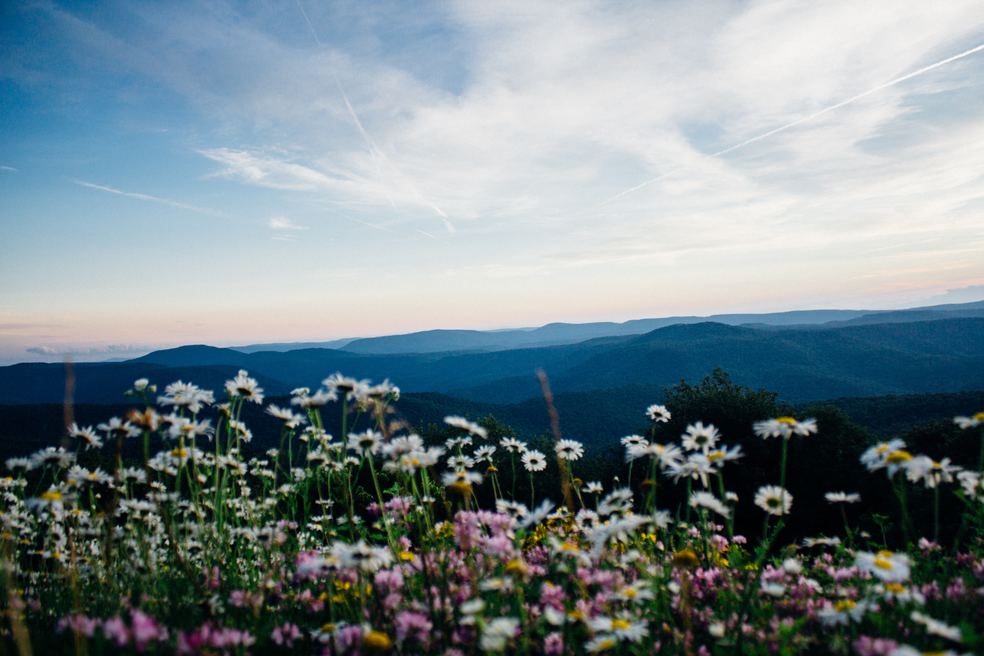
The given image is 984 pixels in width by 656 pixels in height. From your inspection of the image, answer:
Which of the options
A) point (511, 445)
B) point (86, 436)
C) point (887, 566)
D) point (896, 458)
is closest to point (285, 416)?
point (86, 436)

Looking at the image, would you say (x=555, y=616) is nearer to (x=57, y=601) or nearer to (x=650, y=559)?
(x=650, y=559)

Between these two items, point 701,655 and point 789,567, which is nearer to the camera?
point 701,655

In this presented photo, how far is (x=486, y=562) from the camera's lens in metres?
3.14

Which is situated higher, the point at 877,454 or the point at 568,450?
the point at 877,454

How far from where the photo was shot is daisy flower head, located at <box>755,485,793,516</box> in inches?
144

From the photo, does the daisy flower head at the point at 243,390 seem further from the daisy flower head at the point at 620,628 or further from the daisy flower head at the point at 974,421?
the daisy flower head at the point at 974,421


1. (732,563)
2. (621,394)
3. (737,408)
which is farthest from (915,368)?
(732,563)

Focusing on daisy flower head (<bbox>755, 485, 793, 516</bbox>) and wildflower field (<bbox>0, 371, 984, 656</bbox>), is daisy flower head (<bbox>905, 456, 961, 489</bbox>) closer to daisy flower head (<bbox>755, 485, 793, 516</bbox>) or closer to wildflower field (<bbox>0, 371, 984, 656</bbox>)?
wildflower field (<bbox>0, 371, 984, 656</bbox>)

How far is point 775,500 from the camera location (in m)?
3.88

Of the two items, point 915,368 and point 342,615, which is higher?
point 342,615

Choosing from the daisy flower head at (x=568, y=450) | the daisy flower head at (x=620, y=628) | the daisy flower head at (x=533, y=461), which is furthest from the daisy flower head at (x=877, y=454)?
the daisy flower head at (x=533, y=461)

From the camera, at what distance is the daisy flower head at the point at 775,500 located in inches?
144

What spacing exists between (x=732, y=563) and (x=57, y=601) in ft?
18.1

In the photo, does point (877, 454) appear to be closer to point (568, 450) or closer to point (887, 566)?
point (887, 566)
